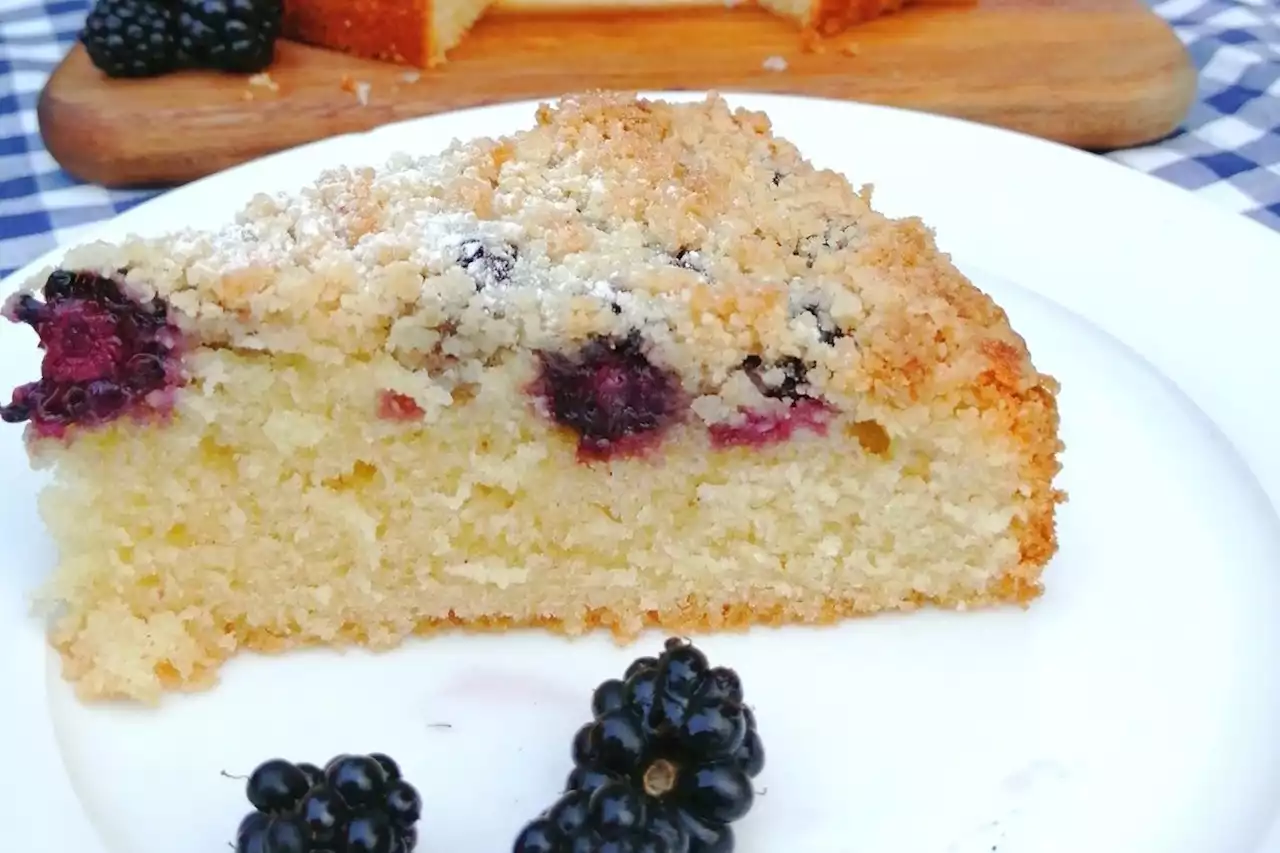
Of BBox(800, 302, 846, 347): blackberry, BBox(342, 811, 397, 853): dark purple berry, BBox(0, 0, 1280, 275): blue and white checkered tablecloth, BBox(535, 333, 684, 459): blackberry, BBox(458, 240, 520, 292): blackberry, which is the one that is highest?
BBox(458, 240, 520, 292): blackberry

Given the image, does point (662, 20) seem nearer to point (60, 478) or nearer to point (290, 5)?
point (290, 5)

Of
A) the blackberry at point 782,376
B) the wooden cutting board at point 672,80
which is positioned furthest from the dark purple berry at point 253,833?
the wooden cutting board at point 672,80

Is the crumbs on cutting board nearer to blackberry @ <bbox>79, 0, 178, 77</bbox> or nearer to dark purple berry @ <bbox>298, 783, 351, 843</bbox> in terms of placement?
blackberry @ <bbox>79, 0, 178, 77</bbox>

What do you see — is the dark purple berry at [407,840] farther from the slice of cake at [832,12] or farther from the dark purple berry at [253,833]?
the slice of cake at [832,12]

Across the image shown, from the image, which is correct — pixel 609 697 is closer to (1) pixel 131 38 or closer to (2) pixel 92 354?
(2) pixel 92 354

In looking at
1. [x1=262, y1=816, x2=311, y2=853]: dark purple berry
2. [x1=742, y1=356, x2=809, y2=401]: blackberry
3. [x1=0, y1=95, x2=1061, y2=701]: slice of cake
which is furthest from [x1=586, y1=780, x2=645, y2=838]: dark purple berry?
[x1=742, y1=356, x2=809, y2=401]: blackberry

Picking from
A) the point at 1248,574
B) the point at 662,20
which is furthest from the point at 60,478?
the point at 662,20
